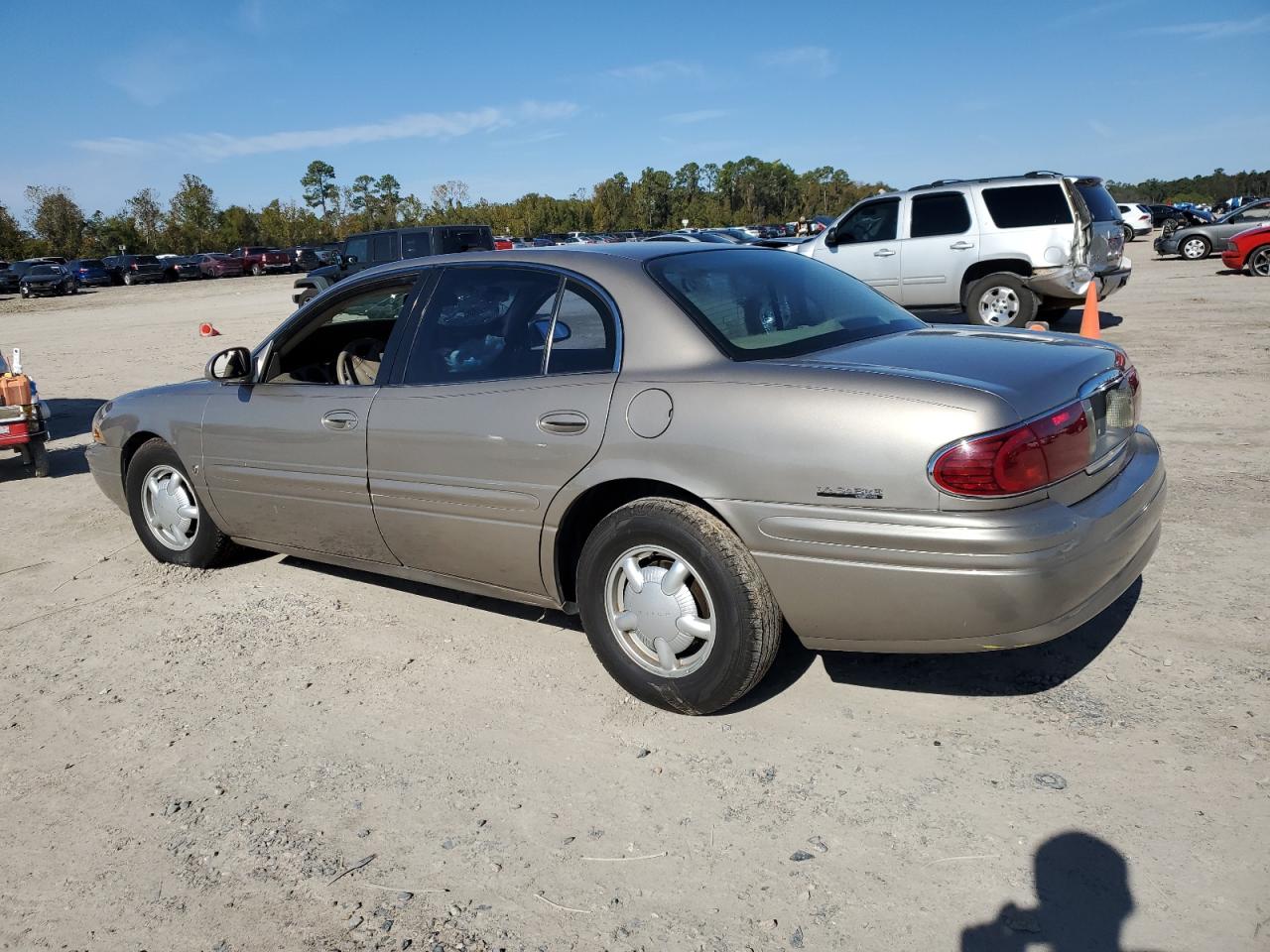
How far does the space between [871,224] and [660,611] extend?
1095 cm

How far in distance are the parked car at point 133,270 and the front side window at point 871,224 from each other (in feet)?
149

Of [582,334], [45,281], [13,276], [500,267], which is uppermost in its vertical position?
[13,276]

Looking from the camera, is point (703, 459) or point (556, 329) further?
point (556, 329)

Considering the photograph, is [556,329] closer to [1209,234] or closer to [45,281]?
[1209,234]

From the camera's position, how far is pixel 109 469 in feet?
18.2

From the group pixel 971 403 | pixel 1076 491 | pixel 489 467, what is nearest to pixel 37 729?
pixel 489 467

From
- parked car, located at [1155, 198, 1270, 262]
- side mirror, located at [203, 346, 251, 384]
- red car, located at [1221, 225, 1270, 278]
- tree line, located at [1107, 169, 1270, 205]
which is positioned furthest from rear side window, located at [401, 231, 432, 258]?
tree line, located at [1107, 169, 1270, 205]

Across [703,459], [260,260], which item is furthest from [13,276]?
[703,459]

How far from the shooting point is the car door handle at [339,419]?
4.28 meters

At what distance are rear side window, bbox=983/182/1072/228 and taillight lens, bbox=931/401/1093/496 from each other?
985cm

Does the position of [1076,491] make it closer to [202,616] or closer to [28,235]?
[202,616]

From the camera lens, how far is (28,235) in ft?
248

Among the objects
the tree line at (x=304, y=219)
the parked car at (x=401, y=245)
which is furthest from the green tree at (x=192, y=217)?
the parked car at (x=401, y=245)

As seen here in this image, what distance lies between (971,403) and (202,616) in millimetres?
3642
